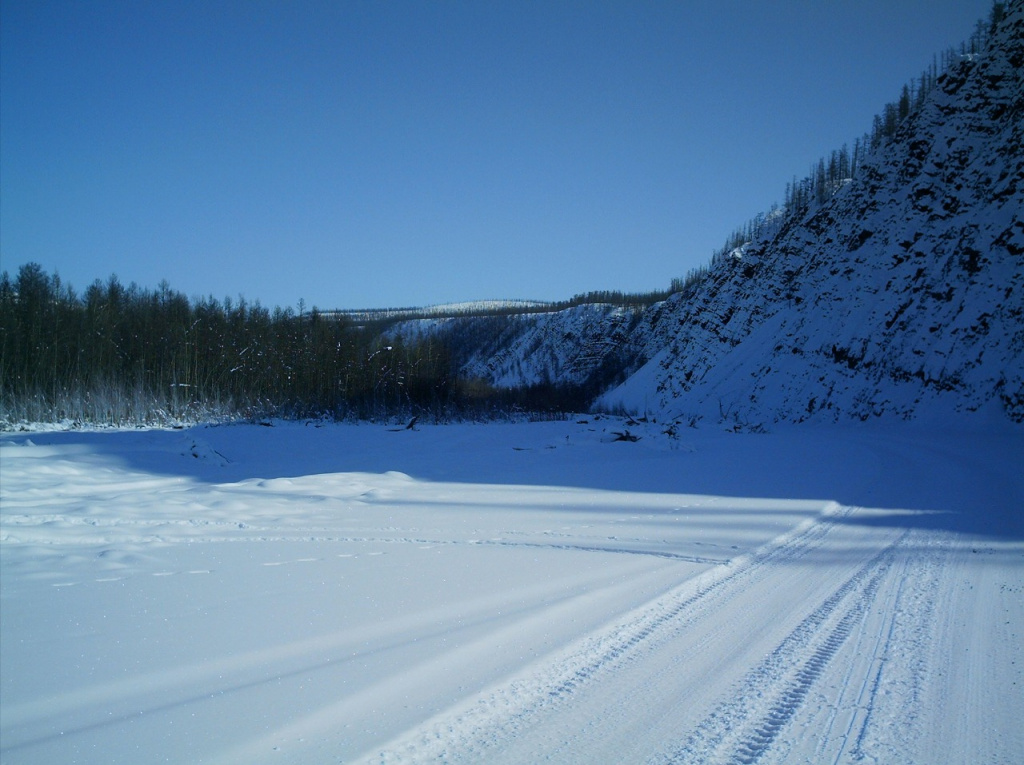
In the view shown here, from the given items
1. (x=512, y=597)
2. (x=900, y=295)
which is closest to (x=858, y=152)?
(x=900, y=295)

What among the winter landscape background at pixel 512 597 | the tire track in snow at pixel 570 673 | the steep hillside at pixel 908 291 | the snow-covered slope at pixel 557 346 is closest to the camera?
the tire track in snow at pixel 570 673

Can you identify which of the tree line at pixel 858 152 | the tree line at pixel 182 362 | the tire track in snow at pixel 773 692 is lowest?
the tire track in snow at pixel 773 692

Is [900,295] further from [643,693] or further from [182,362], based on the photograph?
[182,362]

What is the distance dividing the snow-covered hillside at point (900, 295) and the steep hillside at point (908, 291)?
0.07m

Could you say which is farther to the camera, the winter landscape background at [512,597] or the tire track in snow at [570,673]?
the winter landscape background at [512,597]

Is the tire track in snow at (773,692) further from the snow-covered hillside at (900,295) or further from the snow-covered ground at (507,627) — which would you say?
the snow-covered hillside at (900,295)

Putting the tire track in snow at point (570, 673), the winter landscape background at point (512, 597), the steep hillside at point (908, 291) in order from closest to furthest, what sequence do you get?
1. the tire track in snow at point (570, 673)
2. the winter landscape background at point (512, 597)
3. the steep hillside at point (908, 291)

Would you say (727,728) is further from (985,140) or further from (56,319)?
(985,140)

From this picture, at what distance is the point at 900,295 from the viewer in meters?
29.7

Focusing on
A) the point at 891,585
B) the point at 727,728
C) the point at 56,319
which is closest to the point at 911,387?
the point at 891,585

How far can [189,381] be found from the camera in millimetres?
31594

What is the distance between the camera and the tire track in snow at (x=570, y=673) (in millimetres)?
2484

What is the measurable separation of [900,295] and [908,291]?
36 centimetres

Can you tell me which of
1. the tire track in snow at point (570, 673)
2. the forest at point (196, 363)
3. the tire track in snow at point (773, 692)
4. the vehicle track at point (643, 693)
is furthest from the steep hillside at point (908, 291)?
the vehicle track at point (643, 693)
